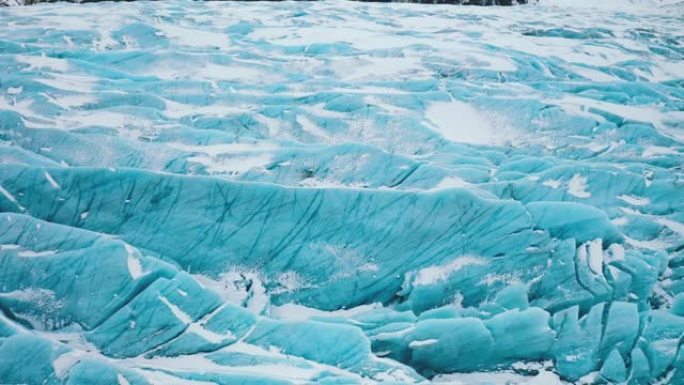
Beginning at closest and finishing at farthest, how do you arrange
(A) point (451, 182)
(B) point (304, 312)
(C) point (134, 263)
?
(C) point (134, 263) → (B) point (304, 312) → (A) point (451, 182)

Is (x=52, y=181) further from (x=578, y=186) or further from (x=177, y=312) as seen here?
(x=578, y=186)

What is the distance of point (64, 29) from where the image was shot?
712cm

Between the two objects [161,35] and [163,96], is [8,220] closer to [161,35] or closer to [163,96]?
[163,96]

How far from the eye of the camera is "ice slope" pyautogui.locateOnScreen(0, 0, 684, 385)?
2.22 m

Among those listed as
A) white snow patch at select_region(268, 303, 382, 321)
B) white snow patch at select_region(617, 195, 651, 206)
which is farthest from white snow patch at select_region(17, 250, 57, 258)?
white snow patch at select_region(617, 195, 651, 206)

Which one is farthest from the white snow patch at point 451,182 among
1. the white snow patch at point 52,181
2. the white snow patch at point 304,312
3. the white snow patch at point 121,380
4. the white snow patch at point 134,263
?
the white snow patch at point 52,181

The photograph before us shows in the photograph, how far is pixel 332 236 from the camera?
288 centimetres

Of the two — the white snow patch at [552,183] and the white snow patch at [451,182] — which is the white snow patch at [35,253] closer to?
the white snow patch at [451,182]

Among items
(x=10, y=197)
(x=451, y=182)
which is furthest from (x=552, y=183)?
(x=10, y=197)

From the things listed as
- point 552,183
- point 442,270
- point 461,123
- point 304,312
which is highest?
point 461,123

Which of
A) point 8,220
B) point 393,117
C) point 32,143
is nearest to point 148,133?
point 32,143

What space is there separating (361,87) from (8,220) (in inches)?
138

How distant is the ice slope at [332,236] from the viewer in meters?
2.22

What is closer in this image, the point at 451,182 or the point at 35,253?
the point at 35,253
